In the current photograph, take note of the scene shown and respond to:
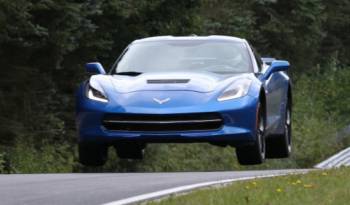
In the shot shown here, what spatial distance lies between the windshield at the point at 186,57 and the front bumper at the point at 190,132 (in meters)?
0.91

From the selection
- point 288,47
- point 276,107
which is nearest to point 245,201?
point 276,107

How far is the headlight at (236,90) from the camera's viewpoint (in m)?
12.2

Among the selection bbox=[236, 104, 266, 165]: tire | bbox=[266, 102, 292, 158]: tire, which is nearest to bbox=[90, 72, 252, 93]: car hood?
bbox=[236, 104, 266, 165]: tire

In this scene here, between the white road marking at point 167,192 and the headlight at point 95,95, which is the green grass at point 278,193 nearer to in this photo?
the white road marking at point 167,192

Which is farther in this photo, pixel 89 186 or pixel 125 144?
pixel 125 144

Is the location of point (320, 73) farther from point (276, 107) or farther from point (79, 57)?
point (276, 107)

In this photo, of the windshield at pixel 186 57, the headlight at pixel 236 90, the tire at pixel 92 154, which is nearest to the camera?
the headlight at pixel 236 90

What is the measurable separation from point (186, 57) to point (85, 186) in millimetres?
4105

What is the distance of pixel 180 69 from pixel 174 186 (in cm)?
366

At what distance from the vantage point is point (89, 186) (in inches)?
382

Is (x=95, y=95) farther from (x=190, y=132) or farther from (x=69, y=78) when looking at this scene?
(x=69, y=78)

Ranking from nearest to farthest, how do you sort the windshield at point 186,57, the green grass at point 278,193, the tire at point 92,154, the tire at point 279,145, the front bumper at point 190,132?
the green grass at point 278,193 → the front bumper at point 190,132 → the tire at point 92,154 → the windshield at point 186,57 → the tire at point 279,145

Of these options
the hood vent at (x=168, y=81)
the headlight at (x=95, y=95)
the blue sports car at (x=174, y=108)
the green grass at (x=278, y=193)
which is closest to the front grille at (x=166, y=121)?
the blue sports car at (x=174, y=108)

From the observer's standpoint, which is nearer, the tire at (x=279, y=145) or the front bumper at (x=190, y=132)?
the front bumper at (x=190, y=132)
